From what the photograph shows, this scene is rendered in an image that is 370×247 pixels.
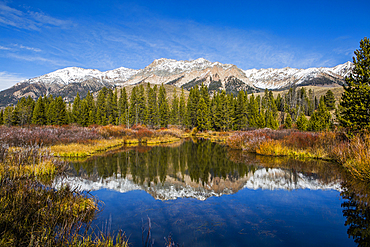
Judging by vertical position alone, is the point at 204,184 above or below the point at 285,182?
below

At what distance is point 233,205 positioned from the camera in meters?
7.83

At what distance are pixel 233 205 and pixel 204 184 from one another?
3.02 m

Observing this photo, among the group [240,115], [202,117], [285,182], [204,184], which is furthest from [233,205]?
[202,117]

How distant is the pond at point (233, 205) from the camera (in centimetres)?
547

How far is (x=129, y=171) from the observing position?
13.6 m

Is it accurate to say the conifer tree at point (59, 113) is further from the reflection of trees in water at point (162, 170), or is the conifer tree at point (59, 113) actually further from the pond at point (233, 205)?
the pond at point (233, 205)

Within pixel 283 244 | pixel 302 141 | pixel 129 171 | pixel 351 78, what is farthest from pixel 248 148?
pixel 283 244

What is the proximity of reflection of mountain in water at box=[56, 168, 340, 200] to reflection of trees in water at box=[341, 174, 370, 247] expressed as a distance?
647 millimetres

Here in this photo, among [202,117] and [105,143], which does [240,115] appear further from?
[105,143]

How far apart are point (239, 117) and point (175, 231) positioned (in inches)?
2093

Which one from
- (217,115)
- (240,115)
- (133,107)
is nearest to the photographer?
(240,115)

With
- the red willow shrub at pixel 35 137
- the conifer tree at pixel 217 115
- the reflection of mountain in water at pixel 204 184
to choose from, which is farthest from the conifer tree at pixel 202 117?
the reflection of mountain in water at pixel 204 184

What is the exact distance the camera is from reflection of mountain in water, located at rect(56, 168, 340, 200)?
9434 millimetres

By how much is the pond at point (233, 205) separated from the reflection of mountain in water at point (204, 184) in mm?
42
